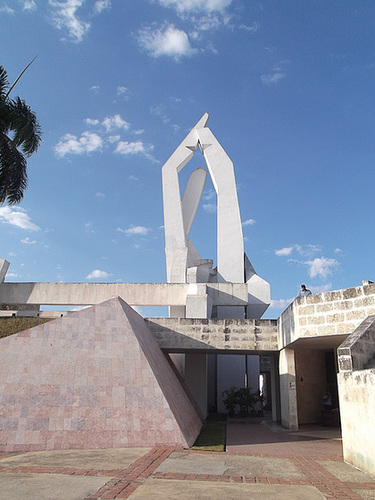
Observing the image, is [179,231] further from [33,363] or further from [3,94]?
[33,363]

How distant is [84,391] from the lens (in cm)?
755

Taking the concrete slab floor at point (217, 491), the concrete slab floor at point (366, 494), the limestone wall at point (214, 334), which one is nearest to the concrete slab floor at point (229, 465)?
the concrete slab floor at point (217, 491)

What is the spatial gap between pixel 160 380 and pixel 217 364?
1115 centimetres

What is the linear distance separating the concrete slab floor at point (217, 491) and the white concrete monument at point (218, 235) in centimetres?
1532

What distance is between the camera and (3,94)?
1490 centimetres

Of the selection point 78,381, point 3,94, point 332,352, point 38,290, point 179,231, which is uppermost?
point 3,94

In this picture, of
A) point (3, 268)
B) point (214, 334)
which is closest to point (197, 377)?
point (214, 334)

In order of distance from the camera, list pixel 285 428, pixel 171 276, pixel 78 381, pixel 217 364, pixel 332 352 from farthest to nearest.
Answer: pixel 171 276, pixel 217 364, pixel 332 352, pixel 285 428, pixel 78 381

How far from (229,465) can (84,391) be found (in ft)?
10.4

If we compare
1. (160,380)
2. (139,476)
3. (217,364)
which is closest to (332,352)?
(217,364)

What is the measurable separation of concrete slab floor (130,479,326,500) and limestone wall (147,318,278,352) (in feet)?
24.4

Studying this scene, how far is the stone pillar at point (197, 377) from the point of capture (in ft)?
50.0

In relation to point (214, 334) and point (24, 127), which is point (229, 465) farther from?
point (24, 127)

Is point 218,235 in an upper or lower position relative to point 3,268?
upper
